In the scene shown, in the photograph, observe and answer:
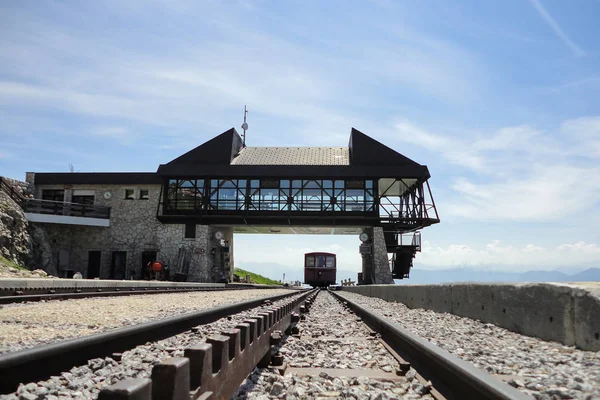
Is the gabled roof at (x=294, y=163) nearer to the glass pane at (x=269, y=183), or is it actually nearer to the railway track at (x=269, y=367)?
the glass pane at (x=269, y=183)

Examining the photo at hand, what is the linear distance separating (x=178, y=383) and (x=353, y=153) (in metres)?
34.0

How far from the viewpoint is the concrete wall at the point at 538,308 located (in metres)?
3.81

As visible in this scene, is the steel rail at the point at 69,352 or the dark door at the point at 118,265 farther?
the dark door at the point at 118,265

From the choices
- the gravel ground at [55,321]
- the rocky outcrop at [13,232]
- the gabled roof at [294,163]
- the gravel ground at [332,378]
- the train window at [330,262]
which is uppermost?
the gabled roof at [294,163]

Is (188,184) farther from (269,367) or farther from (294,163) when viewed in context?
(269,367)

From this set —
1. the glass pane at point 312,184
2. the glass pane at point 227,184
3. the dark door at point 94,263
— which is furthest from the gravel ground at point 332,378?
the dark door at point 94,263

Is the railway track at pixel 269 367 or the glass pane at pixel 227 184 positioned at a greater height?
the glass pane at pixel 227 184

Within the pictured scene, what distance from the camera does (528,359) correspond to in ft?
A: 12.3

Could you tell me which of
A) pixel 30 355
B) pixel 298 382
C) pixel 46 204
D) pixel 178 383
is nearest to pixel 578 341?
pixel 298 382

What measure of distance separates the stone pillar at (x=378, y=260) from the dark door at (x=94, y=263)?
1884cm

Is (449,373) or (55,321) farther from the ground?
(449,373)

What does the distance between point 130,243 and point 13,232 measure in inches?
318

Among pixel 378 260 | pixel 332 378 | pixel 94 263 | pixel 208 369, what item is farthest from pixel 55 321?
pixel 94 263

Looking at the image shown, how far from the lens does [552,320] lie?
14.6 ft
